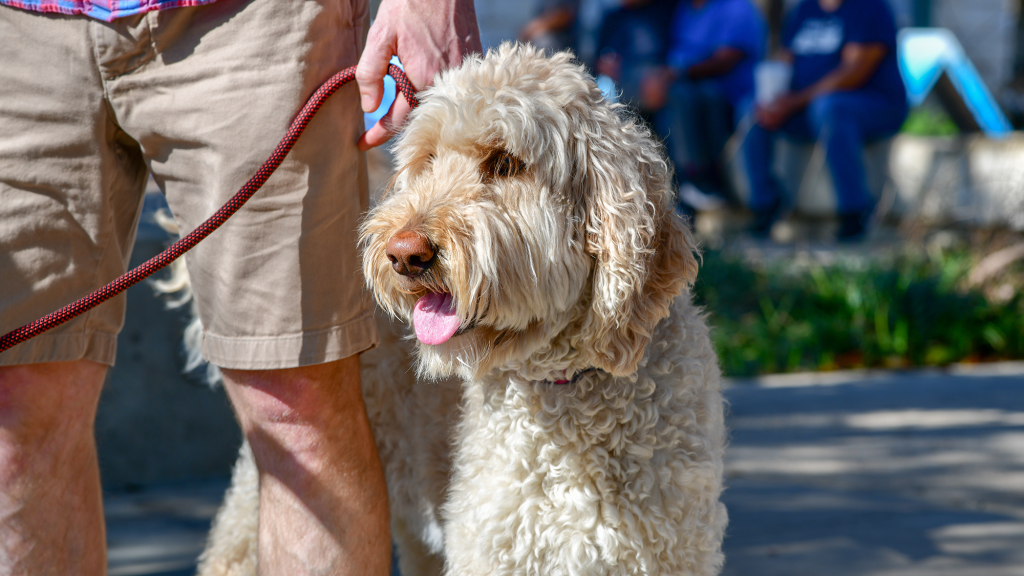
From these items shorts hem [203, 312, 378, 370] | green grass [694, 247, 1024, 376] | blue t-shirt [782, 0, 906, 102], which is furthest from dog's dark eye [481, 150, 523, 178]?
blue t-shirt [782, 0, 906, 102]

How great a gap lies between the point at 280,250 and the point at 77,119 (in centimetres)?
53

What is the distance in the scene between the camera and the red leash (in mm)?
1907

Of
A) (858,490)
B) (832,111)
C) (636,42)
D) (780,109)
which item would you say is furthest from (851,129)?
(858,490)

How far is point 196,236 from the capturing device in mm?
1936

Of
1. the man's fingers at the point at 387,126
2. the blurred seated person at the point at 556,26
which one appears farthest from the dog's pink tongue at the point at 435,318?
the blurred seated person at the point at 556,26

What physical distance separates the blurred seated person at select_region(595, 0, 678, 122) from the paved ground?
4.67 meters

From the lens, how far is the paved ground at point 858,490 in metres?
3.26

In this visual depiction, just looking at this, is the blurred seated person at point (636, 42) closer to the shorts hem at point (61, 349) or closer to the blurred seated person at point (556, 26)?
the blurred seated person at point (556, 26)

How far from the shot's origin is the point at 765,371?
5699 mm

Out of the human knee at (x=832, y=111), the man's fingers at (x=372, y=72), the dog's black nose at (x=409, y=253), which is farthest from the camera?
the human knee at (x=832, y=111)

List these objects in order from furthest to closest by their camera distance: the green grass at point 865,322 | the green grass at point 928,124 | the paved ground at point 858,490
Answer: the green grass at point 928,124 < the green grass at point 865,322 < the paved ground at point 858,490

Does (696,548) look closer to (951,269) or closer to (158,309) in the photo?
(158,309)

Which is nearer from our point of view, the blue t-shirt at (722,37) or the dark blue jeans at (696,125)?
the blue t-shirt at (722,37)

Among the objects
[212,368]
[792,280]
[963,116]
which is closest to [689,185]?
[792,280]
